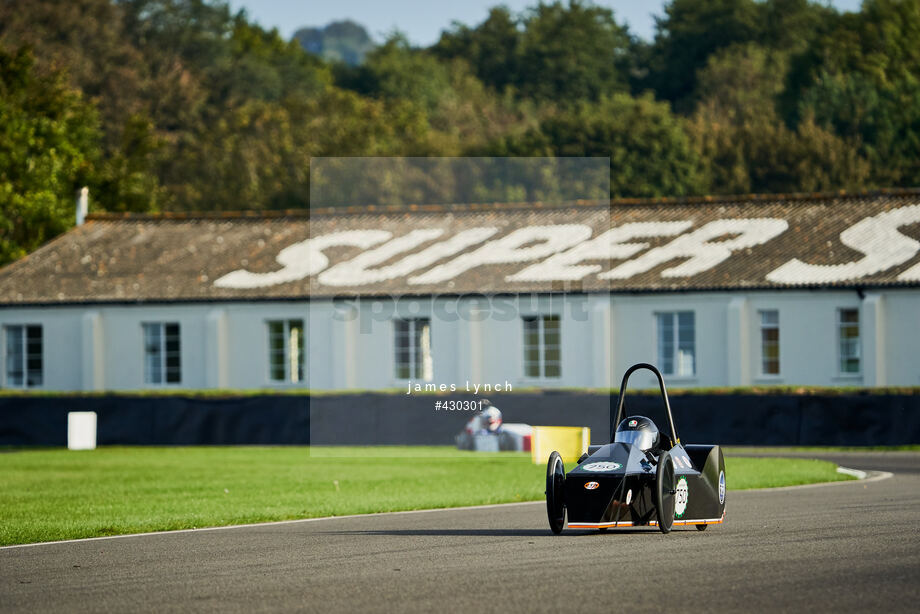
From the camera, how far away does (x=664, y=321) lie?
1820 inches

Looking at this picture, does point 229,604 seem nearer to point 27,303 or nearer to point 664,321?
point 664,321

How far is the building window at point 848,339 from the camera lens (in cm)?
4416

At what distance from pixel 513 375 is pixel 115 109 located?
5518cm

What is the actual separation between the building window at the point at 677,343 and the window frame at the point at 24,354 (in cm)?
1918

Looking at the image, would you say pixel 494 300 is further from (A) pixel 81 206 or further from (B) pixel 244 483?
(B) pixel 244 483

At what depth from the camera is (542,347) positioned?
152 feet

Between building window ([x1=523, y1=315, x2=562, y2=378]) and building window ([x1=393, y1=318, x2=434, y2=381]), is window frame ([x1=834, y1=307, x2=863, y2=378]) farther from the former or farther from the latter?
building window ([x1=393, y1=318, x2=434, y2=381])

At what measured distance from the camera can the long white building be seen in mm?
44594

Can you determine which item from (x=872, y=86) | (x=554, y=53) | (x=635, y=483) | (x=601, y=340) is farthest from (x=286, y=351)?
(x=554, y=53)

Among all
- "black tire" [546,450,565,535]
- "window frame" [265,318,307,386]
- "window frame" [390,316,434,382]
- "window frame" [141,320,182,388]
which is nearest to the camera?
"black tire" [546,450,565,535]

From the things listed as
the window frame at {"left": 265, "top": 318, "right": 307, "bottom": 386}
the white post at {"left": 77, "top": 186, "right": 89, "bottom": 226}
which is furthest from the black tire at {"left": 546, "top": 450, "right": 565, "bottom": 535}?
the white post at {"left": 77, "top": 186, "right": 89, "bottom": 226}

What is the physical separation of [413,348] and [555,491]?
3137cm

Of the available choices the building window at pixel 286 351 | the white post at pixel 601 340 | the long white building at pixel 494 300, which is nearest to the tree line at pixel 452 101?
the long white building at pixel 494 300

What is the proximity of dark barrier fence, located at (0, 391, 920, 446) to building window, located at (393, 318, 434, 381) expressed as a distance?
26.0 ft
